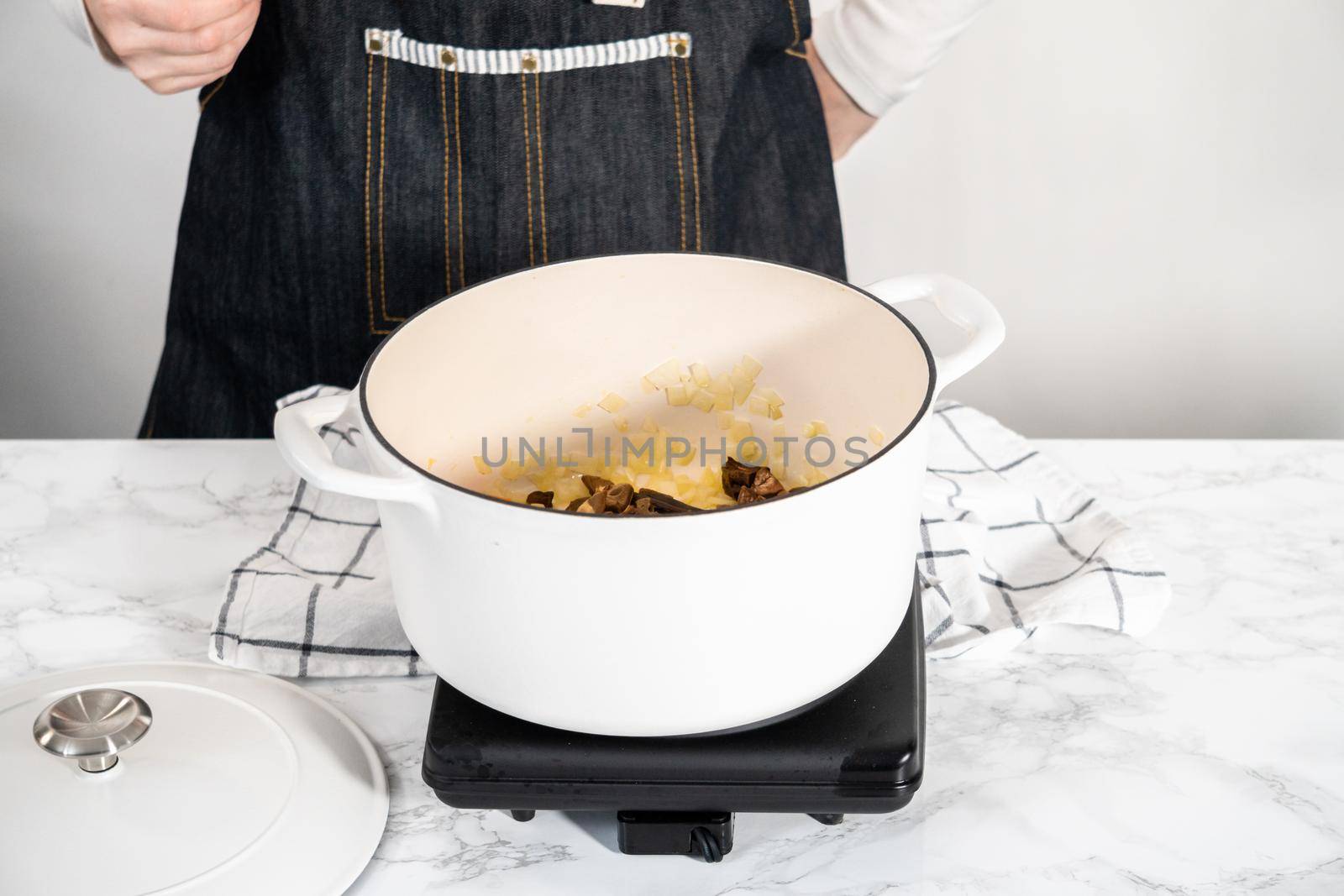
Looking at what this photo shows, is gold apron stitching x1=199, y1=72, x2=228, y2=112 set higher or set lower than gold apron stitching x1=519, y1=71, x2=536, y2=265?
higher

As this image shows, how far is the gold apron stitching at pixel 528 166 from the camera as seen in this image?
1.04 m

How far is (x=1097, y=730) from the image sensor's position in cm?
68

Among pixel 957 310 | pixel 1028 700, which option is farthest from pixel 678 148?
pixel 1028 700

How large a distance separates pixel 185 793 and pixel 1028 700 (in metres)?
0.47

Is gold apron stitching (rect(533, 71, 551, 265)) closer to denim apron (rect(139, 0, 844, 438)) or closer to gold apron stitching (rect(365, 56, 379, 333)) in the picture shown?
denim apron (rect(139, 0, 844, 438))

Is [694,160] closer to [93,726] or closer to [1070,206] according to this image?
[93,726]

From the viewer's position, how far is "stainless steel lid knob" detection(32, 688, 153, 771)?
602mm

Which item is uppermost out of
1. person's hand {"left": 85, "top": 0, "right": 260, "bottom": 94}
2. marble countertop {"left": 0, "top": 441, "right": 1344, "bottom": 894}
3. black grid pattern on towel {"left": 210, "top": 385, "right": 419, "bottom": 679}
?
person's hand {"left": 85, "top": 0, "right": 260, "bottom": 94}

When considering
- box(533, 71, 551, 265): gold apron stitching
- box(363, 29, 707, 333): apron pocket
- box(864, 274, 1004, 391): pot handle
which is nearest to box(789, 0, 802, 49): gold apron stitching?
box(363, 29, 707, 333): apron pocket

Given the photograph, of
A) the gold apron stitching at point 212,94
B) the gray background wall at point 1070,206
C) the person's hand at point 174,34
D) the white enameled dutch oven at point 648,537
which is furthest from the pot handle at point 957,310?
the gray background wall at point 1070,206

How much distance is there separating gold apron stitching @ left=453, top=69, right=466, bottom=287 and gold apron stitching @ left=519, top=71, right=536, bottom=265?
2.2 inches

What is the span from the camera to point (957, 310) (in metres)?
0.66

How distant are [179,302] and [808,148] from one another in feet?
2.16

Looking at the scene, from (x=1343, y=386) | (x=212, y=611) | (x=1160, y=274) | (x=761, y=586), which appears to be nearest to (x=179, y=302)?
(x=212, y=611)
